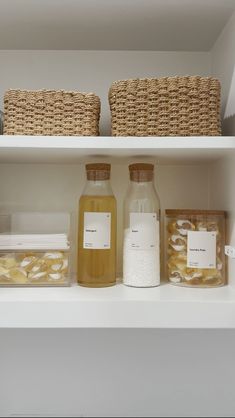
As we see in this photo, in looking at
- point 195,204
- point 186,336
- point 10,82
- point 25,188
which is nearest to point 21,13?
point 10,82

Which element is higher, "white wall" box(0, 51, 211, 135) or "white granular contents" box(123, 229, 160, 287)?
"white wall" box(0, 51, 211, 135)

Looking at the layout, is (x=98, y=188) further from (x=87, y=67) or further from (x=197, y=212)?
(x=87, y=67)

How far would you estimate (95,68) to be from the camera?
45.5 inches

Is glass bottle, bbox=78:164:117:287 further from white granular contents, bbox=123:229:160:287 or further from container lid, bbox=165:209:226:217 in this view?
container lid, bbox=165:209:226:217

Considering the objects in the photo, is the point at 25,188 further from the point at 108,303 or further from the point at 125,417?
the point at 125,417

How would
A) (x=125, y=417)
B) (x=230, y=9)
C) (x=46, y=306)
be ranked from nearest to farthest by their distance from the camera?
(x=46, y=306) < (x=230, y=9) < (x=125, y=417)

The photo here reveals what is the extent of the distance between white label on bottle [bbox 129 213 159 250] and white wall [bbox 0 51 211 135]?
409 mm

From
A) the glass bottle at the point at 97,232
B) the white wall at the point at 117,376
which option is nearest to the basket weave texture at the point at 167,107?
the glass bottle at the point at 97,232

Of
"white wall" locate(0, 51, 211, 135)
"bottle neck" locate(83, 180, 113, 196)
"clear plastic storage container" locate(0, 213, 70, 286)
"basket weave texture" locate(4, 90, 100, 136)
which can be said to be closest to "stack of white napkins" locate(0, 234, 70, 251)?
"clear plastic storage container" locate(0, 213, 70, 286)

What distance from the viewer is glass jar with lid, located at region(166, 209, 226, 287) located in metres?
0.92

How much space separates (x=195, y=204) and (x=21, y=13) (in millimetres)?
666

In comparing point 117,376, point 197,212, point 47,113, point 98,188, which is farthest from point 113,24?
point 117,376

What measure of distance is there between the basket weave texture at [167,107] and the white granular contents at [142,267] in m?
0.27

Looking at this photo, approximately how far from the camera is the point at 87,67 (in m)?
1.16
